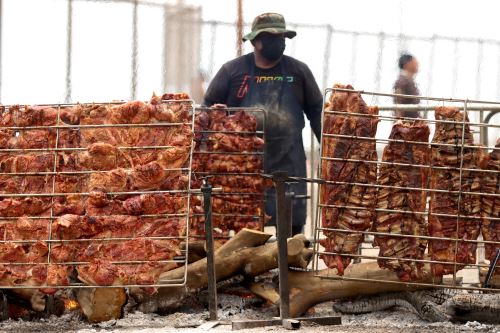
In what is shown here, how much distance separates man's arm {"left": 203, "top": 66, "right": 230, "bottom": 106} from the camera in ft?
37.5

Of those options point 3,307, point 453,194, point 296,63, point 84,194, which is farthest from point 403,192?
point 296,63

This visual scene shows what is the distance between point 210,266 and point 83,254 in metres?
0.93

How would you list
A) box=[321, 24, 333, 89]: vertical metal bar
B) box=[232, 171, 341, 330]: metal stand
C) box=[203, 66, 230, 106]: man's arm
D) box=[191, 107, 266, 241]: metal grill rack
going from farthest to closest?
1. box=[321, 24, 333, 89]: vertical metal bar
2. box=[203, 66, 230, 106]: man's arm
3. box=[191, 107, 266, 241]: metal grill rack
4. box=[232, 171, 341, 330]: metal stand

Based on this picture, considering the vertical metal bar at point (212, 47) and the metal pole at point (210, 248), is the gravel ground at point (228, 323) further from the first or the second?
the vertical metal bar at point (212, 47)

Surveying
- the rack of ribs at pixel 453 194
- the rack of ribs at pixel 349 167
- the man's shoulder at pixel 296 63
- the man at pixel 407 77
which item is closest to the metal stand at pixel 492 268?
the rack of ribs at pixel 453 194

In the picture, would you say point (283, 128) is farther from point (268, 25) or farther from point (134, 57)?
point (134, 57)

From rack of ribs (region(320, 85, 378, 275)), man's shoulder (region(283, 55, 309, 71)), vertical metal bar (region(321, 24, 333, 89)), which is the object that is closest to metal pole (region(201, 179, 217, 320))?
rack of ribs (region(320, 85, 378, 275))

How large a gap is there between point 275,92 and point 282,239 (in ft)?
11.7

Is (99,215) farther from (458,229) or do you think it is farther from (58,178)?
(458,229)

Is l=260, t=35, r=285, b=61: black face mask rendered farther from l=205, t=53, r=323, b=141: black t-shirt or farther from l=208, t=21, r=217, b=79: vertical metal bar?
l=208, t=21, r=217, b=79: vertical metal bar

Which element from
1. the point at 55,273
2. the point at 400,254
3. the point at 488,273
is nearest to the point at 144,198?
the point at 55,273

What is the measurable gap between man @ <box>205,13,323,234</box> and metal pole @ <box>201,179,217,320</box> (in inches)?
120

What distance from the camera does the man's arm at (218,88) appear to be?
37.5 ft

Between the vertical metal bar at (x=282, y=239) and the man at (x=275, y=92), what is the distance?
3.08 metres
